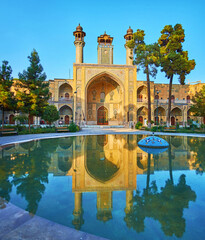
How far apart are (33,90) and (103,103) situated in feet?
57.8

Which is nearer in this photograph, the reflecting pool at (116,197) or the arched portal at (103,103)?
the reflecting pool at (116,197)

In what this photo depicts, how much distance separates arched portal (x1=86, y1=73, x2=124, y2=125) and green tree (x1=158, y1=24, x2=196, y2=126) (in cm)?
1205

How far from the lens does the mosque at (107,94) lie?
28.8m

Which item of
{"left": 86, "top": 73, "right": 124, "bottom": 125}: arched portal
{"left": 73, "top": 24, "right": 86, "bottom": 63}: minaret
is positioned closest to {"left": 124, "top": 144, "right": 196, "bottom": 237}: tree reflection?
{"left": 86, "top": 73, "right": 124, "bottom": 125}: arched portal

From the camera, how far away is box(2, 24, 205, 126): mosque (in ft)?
94.6

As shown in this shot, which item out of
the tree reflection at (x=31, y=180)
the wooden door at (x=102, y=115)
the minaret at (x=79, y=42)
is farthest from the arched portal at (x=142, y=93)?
the tree reflection at (x=31, y=180)

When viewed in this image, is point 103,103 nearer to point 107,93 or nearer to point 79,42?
point 107,93

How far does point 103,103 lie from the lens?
108 ft

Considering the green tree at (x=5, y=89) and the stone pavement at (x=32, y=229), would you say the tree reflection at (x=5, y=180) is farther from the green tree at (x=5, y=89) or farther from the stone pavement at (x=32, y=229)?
the green tree at (x=5, y=89)

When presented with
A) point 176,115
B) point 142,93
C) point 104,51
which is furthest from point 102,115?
point 176,115

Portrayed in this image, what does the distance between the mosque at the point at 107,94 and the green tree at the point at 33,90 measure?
10626 mm

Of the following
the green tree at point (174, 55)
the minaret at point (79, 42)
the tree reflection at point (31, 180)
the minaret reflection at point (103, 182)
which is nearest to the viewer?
the minaret reflection at point (103, 182)

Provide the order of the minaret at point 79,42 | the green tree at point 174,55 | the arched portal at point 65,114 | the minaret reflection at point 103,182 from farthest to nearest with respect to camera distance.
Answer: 1. the arched portal at point 65,114
2. the minaret at point 79,42
3. the green tree at point 174,55
4. the minaret reflection at point 103,182

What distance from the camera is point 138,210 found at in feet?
8.30
